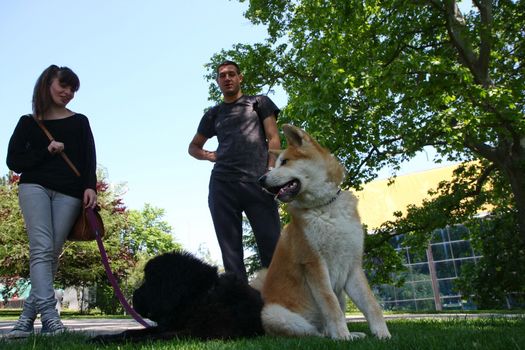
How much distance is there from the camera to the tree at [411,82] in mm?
10383

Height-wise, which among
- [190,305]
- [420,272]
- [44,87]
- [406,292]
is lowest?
[406,292]

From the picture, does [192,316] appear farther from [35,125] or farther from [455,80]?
[455,80]

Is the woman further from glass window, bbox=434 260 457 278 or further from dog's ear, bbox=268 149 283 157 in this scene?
glass window, bbox=434 260 457 278

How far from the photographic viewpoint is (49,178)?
167 inches

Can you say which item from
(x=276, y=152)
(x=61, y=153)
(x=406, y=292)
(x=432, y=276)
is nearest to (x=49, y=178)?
(x=61, y=153)

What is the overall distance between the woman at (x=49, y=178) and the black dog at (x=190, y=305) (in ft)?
3.76

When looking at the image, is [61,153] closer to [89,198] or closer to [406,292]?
[89,198]

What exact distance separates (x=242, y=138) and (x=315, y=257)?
1758 millimetres

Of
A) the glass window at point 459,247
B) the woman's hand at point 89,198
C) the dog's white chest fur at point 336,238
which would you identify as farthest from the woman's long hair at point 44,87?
the glass window at point 459,247

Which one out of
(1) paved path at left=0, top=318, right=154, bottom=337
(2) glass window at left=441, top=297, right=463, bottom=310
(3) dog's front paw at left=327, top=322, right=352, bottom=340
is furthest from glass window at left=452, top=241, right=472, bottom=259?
(3) dog's front paw at left=327, top=322, right=352, bottom=340

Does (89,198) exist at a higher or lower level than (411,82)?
lower

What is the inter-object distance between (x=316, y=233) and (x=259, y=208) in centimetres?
114

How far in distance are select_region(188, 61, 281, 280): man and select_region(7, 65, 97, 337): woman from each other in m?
1.39

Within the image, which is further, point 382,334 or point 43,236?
point 43,236
